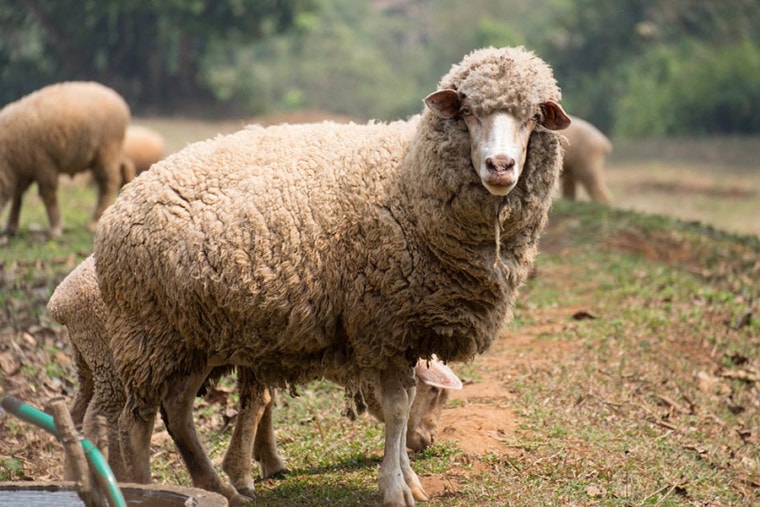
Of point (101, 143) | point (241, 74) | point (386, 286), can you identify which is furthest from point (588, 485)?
point (241, 74)

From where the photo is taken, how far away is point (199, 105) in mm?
32375

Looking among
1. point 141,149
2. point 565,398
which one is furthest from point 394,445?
point 141,149

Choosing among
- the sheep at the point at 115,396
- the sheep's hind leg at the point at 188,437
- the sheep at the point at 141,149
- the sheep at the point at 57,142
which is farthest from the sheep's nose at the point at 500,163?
Result: the sheep at the point at 141,149

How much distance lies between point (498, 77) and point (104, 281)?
6.66ft

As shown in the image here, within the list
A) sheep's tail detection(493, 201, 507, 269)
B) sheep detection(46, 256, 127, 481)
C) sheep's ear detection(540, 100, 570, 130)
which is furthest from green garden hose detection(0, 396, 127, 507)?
sheep's ear detection(540, 100, 570, 130)

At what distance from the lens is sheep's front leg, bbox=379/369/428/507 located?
500cm

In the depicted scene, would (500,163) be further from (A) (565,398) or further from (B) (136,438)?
(A) (565,398)

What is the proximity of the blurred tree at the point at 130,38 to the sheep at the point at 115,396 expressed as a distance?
20508mm

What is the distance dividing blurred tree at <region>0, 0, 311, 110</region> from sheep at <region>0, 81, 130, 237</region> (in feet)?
42.8

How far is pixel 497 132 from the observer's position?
467 cm

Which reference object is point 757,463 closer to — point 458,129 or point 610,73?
point 458,129

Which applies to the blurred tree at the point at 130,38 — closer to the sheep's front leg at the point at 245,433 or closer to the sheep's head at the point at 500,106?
the sheep's front leg at the point at 245,433

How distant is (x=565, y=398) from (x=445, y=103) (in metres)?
2.68

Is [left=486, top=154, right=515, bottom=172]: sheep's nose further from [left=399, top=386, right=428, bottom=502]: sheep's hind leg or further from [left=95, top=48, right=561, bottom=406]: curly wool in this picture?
[left=399, top=386, right=428, bottom=502]: sheep's hind leg
